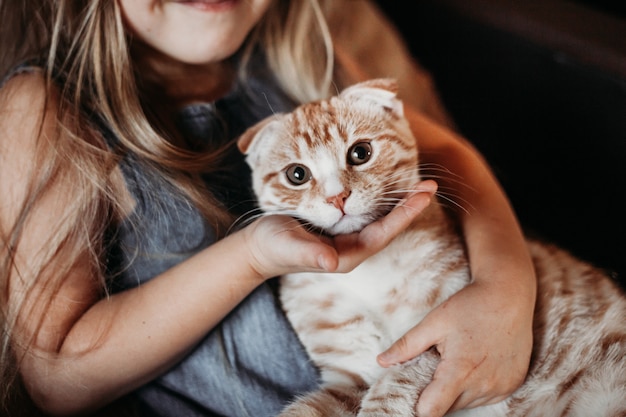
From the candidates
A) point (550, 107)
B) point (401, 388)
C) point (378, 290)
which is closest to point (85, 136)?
point (378, 290)

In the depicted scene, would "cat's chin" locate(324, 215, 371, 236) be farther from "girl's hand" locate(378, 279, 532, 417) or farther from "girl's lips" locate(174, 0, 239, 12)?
"girl's lips" locate(174, 0, 239, 12)

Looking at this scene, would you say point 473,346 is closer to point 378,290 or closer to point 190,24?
point 378,290

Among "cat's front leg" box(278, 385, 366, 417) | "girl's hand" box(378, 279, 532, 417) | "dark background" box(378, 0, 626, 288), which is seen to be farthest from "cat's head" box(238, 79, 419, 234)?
"dark background" box(378, 0, 626, 288)

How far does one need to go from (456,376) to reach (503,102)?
1223 millimetres

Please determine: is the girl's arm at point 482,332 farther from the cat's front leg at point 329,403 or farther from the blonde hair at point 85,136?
the blonde hair at point 85,136

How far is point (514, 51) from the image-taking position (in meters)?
2.04

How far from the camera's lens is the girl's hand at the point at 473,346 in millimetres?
1214

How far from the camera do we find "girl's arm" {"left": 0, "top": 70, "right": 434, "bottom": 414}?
128 cm

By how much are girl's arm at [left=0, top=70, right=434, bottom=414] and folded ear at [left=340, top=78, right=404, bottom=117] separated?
369 millimetres

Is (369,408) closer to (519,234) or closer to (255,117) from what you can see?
(519,234)

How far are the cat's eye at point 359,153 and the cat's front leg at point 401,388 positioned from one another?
402 mm

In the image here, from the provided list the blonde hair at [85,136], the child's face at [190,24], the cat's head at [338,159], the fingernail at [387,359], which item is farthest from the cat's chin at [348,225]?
the child's face at [190,24]

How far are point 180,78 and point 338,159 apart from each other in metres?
0.64

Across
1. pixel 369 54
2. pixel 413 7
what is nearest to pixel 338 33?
pixel 369 54
